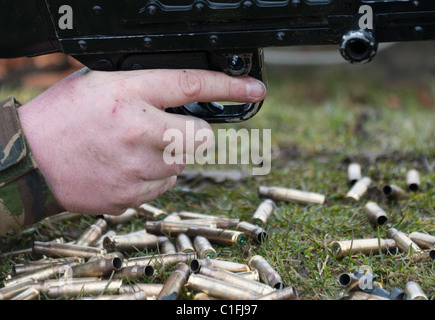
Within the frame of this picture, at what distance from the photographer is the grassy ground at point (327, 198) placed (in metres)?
3.24

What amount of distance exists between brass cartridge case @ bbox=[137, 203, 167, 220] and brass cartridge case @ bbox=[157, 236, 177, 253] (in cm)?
43

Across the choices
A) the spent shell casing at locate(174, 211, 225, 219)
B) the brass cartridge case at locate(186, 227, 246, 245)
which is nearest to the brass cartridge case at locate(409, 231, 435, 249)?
the brass cartridge case at locate(186, 227, 246, 245)

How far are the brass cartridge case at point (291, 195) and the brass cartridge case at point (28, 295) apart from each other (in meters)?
1.96

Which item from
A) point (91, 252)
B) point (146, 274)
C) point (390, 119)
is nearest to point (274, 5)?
point (146, 274)

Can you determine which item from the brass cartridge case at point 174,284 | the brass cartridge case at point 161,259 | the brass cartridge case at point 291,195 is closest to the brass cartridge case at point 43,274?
the brass cartridge case at point 161,259

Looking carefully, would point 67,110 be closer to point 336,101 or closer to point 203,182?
point 203,182

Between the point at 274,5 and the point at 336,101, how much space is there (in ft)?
20.2

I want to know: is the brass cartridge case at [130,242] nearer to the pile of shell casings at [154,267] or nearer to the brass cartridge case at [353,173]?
the pile of shell casings at [154,267]

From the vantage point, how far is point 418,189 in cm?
435

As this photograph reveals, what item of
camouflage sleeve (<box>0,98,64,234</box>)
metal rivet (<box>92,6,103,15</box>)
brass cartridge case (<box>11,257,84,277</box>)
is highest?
metal rivet (<box>92,6,103,15</box>)

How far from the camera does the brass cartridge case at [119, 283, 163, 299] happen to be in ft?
9.80

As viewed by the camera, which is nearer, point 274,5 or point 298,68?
point 274,5

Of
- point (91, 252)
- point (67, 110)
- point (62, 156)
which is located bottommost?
point (91, 252)

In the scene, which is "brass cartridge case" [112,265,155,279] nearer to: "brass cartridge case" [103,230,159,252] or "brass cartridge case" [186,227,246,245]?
"brass cartridge case" [103,230,159,252]
